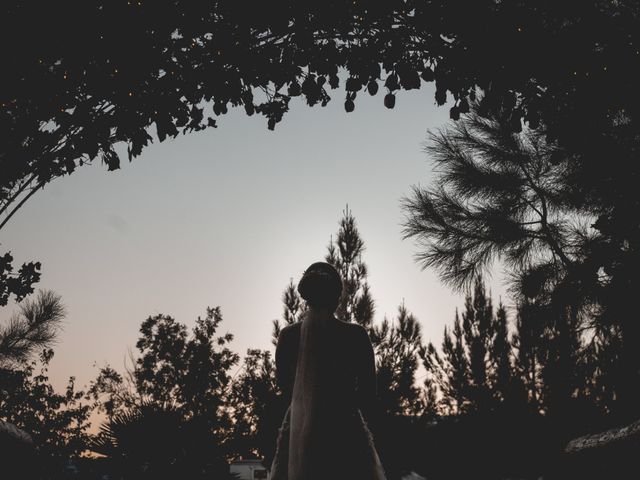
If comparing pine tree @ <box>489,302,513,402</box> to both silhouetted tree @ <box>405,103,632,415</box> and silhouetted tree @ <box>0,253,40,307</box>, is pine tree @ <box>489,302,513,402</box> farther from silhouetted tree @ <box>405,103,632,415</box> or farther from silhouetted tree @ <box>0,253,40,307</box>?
silhouetted tree @ <box>0,253,40,307</box>

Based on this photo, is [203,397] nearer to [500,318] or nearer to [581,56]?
[500,318]

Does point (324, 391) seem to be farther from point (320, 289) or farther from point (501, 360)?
point (501, 360)

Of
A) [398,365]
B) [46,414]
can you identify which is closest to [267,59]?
[398,365]

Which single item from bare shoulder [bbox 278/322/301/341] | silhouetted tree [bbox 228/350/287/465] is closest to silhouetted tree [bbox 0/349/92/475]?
silhouetted tree [bbox 228/350/287/465]

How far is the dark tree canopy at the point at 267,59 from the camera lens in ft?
10.5

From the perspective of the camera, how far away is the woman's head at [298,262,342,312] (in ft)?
8.03

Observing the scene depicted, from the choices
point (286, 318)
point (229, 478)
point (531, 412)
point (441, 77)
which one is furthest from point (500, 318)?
point (441, 77)

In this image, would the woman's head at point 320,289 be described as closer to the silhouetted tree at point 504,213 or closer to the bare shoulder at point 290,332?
the bare shoulder at point 290,332

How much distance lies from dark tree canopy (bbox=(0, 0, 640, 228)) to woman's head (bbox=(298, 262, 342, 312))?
179cm

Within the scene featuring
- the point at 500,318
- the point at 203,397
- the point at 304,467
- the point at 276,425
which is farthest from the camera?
the point at 203,397

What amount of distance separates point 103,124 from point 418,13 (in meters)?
2.32

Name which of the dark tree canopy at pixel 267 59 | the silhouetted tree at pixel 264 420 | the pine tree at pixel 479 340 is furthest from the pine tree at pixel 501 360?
the dark tree canopy at pixel 267 59

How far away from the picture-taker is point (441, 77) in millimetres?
3684

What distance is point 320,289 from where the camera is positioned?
245 cm
